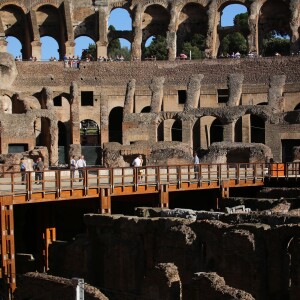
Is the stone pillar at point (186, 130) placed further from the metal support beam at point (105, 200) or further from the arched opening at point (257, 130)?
the metal support beam at point (105, 200)

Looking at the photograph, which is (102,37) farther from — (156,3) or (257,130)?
(257,130)

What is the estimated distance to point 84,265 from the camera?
68.7 feet

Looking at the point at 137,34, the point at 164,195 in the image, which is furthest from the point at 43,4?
the point at 164,195

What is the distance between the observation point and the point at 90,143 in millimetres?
50562

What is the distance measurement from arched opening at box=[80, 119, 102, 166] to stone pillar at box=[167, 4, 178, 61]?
22.3ft

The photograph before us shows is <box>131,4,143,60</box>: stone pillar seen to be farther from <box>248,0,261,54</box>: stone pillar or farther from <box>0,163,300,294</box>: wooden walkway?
<box>0,163,300,294</box>: wooden walkway

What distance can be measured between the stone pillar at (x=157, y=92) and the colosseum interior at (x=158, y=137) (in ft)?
0.37

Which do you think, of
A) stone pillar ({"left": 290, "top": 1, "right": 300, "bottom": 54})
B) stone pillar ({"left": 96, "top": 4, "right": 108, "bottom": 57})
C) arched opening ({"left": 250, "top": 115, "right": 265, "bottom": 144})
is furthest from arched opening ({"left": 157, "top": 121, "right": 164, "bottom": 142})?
stone pillar ({"left": 290, "top": 1, "right": 300, "bottom": 54})

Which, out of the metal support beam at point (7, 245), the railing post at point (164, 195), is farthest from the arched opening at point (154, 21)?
the metal support beam at point (7, 245)

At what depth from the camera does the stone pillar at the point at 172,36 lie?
159ft

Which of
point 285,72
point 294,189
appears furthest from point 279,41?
point 294,189

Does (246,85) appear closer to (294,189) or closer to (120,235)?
(294,189)

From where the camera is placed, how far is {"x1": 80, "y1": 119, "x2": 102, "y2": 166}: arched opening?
1618 inches

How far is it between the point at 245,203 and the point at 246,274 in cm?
691
